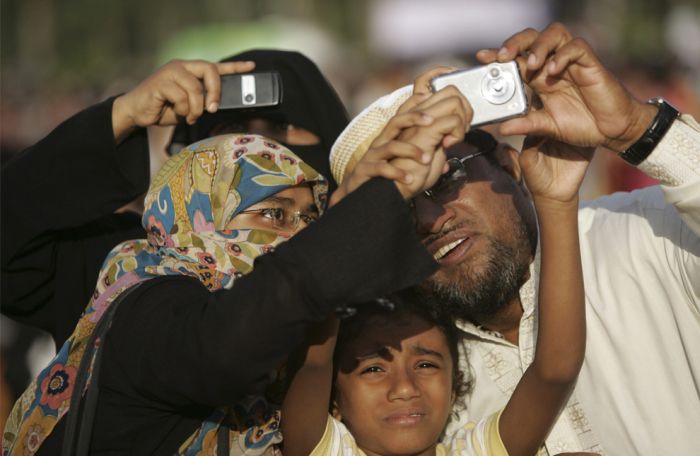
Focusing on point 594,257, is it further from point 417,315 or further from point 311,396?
point 311,396

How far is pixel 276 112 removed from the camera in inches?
184

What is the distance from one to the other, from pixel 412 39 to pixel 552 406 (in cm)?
2608

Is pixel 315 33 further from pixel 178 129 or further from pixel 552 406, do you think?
pixel 552 406

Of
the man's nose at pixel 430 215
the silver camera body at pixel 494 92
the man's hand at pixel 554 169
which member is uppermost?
the silver camera body at pixel 494 92

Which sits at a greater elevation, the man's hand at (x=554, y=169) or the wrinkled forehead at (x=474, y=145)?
the man's hand at (x=554, y=169)

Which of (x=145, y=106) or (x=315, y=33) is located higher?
(x=145, y=106)

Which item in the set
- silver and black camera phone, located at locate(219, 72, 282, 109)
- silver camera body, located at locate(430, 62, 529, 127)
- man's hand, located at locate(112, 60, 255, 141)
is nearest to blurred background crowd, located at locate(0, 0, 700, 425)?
man's hand, located at locate(112, 60, 255, 141)

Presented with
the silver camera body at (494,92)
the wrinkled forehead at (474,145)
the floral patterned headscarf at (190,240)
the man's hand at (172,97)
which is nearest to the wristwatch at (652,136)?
the silver camera body at (494,92)

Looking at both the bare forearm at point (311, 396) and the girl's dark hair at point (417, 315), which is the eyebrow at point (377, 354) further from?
the bare forearm at point (311, 396)

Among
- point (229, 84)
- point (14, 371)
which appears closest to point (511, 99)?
point (229, 84)

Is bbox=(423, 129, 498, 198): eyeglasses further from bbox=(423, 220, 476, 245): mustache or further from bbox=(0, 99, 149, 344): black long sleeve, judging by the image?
bbox=(0, 99, 149, 344): black long sleeve

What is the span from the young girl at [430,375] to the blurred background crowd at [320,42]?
518cm

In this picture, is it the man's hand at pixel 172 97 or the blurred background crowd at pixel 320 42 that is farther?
the blurred background crowd at pixel 320 42

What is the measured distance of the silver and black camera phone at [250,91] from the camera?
12.6 ft
